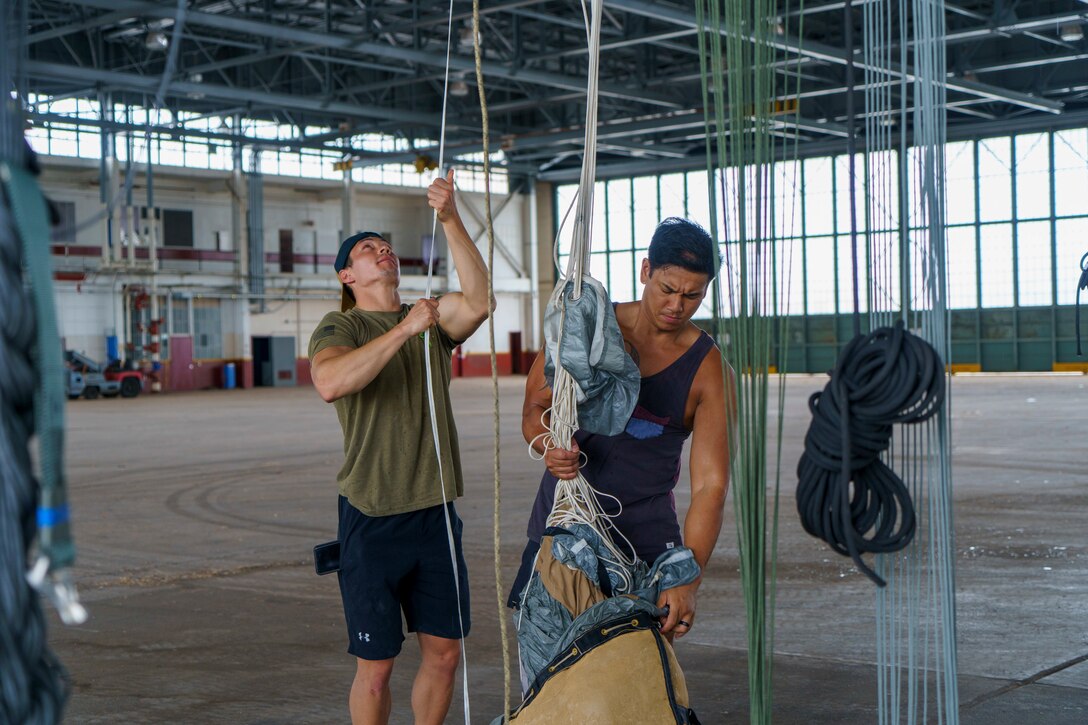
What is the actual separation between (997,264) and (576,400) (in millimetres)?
30917

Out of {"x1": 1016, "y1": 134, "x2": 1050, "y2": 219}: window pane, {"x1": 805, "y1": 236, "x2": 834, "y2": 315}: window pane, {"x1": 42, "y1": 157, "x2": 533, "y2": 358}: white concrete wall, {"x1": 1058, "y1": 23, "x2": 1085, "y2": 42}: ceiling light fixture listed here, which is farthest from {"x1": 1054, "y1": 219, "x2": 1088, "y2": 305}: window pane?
{"x1": 42, "y1": 157, "x2": 533, "y2": 358}: white concrete wall

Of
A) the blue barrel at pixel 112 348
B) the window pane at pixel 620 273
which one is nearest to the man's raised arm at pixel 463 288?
the blue barrel at pixel 112 348

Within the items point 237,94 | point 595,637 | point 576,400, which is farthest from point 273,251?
point 595,637

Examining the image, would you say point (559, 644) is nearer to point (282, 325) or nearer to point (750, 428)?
point (750, 428)

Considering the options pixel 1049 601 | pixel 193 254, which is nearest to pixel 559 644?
pixel 1049 601

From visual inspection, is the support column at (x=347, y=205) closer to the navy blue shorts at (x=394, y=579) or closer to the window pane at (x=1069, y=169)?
the window pane at (x=1069, y=169)

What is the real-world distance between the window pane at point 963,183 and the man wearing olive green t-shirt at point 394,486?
1172 inches

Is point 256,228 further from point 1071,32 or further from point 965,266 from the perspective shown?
point 1071,32

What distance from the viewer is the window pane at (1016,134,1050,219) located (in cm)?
3009

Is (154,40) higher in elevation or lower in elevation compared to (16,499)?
higher

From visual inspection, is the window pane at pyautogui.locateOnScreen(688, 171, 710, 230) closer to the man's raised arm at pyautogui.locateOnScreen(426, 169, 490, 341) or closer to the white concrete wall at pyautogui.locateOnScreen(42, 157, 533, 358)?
the white concrete wall at pyautogui.locateOnScreen(42, 157, 533, 358)

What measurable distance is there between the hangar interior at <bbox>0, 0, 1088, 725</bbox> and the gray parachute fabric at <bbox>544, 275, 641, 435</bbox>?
28 centimetres

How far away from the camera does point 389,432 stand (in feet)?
11.2

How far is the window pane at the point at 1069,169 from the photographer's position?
29.5 meters
